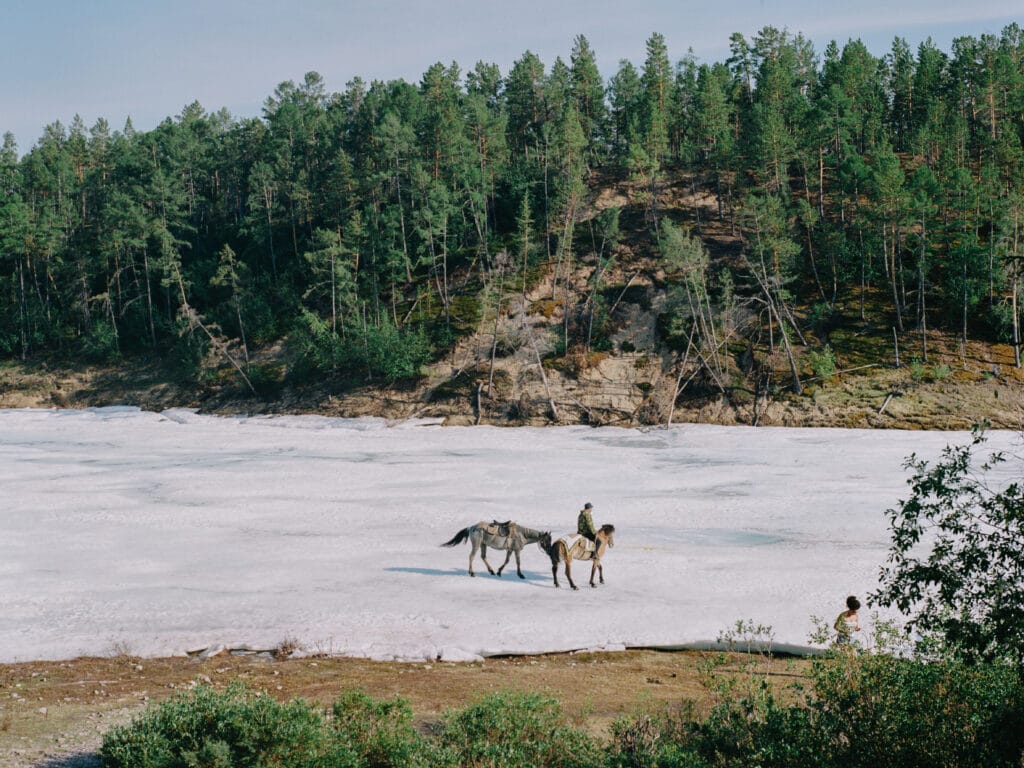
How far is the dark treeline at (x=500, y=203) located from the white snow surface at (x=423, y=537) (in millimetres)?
16123

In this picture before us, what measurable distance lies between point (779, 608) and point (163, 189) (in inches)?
3184

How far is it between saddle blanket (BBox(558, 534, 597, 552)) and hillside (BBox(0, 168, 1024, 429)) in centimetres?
3426

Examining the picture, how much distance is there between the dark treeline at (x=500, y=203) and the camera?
61250 millimetres

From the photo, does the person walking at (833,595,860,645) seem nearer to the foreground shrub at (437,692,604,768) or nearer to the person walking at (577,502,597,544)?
the foreground shrub at (437,692,604,768)

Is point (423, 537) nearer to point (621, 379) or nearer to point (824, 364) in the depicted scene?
point (621, 379)

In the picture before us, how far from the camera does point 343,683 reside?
1565cm

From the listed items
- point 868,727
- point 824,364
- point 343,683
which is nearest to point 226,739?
point 343,683

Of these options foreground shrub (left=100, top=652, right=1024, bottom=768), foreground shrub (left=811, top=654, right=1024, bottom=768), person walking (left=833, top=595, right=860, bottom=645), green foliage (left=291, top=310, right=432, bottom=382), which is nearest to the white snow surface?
person walking (left=833, top=595, right=860, bottom=645)

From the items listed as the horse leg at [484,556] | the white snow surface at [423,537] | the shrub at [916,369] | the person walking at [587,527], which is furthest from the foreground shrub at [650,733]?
the shrub at [916,369]

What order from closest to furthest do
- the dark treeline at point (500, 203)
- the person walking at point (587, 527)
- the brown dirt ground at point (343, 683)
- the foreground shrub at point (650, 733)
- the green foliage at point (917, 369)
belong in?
the foreground shrub at point (650, 733) < the brown dirt ground at point (343, 683) < the person walking at point (587, 527) < the green foliage at point (917, 369) < the dark treeline at point (500, 203)

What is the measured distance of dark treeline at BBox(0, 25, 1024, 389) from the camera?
61.2 m

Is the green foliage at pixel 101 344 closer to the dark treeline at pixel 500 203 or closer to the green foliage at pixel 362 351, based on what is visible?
the dark treeline at pixel 500 203

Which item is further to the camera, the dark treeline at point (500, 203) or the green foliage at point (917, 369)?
the dark treeline at point (500, 203)

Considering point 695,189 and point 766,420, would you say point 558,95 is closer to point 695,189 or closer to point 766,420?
point 695,189
